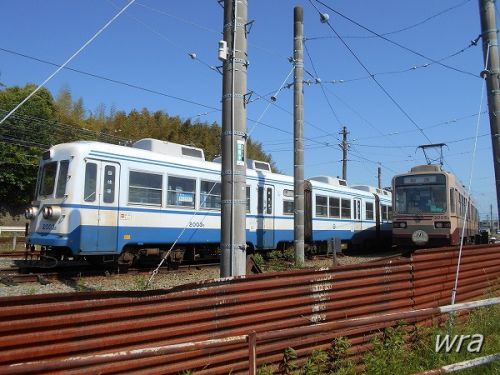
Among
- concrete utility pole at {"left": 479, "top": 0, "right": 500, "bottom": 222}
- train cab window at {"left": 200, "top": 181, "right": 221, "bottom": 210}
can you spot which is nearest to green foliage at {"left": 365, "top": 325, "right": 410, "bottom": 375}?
concrete utility pole at {"left": 479, "top": 0, "right": 500, "bottom": 222}

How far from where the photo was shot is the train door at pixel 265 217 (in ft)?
55.6

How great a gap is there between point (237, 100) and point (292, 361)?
3.86 m

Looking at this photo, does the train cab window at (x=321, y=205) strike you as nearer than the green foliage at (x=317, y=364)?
No

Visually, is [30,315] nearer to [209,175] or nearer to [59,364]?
[59,364]

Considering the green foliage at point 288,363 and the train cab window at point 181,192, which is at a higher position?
the train cab window at point 181,192

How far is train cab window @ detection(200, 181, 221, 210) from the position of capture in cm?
1459

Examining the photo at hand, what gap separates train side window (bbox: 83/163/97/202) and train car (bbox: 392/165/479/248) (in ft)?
38.0

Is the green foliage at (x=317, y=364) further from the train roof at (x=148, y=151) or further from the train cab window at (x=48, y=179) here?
the train cab window at (x=48, y=179)

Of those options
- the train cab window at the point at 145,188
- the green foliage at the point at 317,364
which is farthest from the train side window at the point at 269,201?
the green foliage at the point at 317,364

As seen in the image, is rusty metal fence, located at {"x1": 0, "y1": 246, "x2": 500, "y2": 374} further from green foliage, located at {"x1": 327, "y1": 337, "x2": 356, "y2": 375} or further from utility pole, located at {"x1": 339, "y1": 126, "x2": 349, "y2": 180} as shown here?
utility pole, located at {"x1": 339, "y1": 126, "x2": 349, "y2": 180}

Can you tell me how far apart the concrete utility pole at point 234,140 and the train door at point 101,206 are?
5333 millimetres

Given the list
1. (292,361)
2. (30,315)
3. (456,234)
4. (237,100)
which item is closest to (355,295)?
(292,361)

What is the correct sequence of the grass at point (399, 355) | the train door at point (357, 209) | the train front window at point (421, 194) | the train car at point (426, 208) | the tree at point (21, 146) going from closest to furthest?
the grass at point (399, 355) → the train car at point (426, 208) → the train front window at point (421, 194) → the train door at point (357, 209) → the tree at point (21, 146)

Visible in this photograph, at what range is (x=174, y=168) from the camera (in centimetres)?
1370
